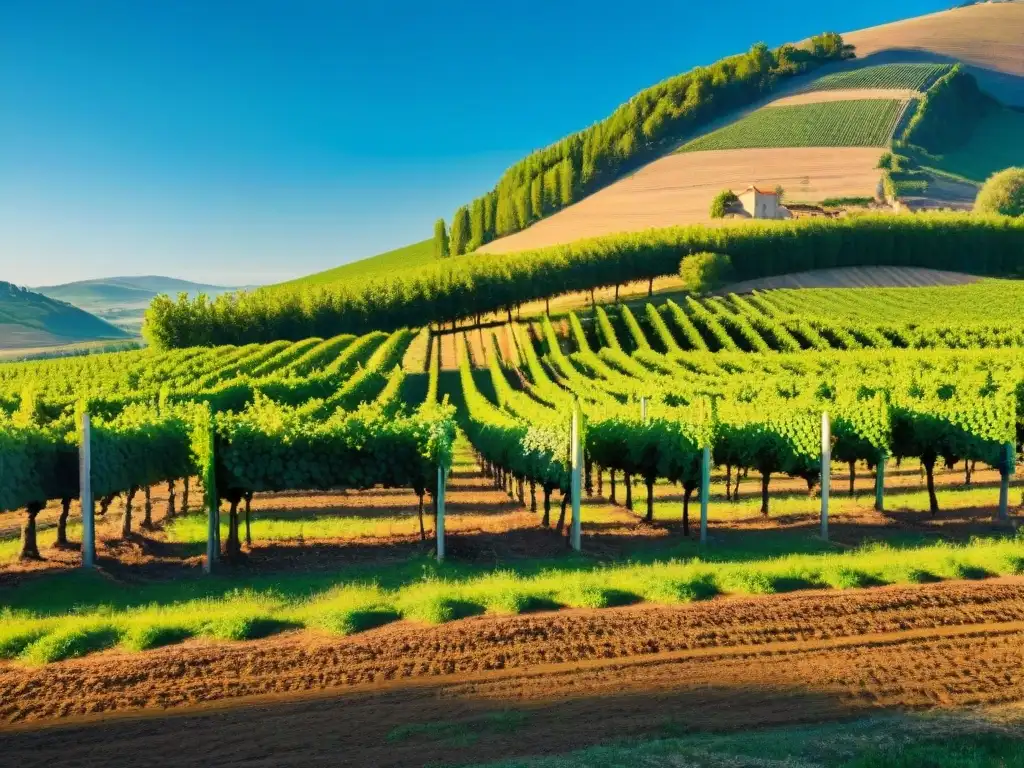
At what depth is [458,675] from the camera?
26.5ft

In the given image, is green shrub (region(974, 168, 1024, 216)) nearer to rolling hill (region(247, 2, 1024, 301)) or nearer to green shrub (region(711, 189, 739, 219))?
rolling hill (region(247, 2, 1024, 301))

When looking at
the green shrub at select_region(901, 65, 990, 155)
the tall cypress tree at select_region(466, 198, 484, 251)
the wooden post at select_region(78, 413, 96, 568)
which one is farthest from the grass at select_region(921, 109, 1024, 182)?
the wooden post at select_region(78, 413, 96, 568)

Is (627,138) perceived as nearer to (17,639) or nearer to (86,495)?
(86,495)

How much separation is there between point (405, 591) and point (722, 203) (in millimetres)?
98102

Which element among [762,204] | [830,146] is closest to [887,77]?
[830,146]

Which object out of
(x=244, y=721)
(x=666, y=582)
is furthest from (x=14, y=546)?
(x=666, y=582)

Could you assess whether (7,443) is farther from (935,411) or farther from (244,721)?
(935,411)

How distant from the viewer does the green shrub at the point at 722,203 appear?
330 ft

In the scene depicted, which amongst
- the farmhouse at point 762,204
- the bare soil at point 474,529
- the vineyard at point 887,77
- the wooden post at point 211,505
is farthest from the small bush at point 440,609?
the vineyard at point 887,77

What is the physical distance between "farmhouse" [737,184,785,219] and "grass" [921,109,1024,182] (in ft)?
102

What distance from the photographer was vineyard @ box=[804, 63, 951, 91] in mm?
135875

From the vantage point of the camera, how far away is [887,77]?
140875 millimetres

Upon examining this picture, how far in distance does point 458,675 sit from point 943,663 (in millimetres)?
5008

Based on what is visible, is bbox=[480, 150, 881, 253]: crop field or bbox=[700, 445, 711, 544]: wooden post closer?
bbox=[700, 445, 711, 544]: wooden post
